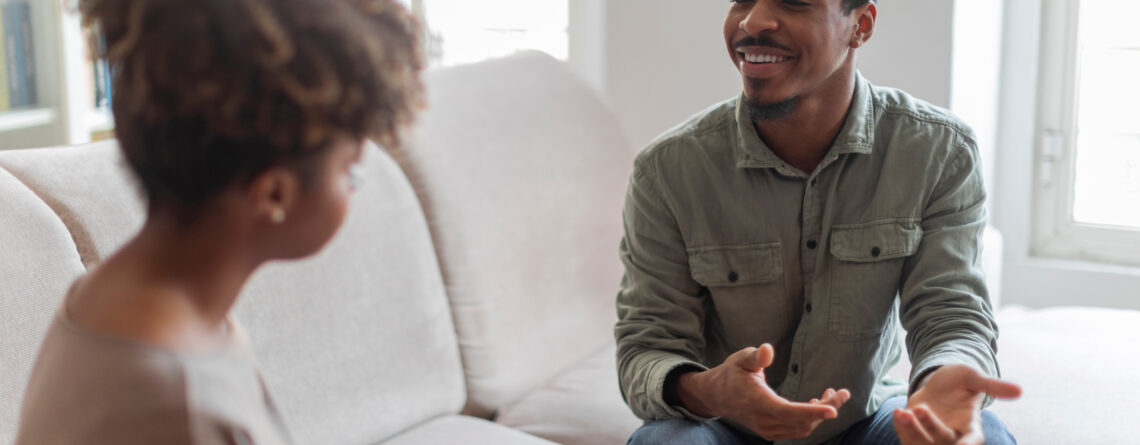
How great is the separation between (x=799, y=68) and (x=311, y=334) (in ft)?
2.38

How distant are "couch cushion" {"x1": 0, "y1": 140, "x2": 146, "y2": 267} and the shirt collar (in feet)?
2.50

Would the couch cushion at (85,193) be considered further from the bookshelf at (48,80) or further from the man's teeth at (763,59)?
the bookshelf at (48,80)

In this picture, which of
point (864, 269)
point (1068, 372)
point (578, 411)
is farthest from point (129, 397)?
point (1068, 372)

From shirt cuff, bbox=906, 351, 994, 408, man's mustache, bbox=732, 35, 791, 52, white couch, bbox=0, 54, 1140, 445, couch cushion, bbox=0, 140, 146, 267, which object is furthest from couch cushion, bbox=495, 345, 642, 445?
couch cushion, bbox=0, 140, 146, 267

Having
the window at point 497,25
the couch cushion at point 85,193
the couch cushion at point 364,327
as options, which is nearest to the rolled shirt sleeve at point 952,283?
the couch cushion at point 364,327

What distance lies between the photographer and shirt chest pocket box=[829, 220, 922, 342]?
4.54 ft

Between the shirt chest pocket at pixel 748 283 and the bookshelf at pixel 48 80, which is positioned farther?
the bookshelf at pixel 48 80

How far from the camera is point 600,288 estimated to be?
6.48 feet

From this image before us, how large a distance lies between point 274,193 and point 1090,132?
2.36m

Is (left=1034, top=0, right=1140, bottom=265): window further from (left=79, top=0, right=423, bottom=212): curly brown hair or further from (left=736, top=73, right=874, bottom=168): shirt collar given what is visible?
(left=79, top=0, right=423, bottom=212): curly brown hair

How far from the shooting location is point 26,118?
254cm

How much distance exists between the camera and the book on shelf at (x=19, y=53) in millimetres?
2529

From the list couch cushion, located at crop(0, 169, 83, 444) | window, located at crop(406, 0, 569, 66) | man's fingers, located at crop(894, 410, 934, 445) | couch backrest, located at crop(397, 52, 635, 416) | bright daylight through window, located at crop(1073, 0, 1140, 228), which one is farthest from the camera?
window, located at crop(406, 0, 569, 66)

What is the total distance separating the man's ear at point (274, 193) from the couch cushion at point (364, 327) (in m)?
0.76
